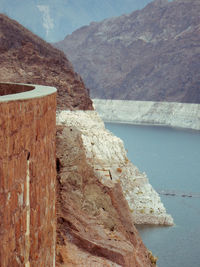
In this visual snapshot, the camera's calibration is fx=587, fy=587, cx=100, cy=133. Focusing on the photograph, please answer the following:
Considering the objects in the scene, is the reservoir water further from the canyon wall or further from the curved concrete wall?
the canyon wall

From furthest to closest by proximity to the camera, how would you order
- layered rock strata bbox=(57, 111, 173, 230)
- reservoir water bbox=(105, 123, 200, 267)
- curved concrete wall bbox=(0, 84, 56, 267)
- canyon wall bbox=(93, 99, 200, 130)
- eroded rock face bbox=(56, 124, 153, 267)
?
1. canyon wall bbox=(93, 99, 200, 130)
2. layered rock strata bbox=(57, 111, 173, 230)
3. reservoir water bbox=(105, 123, 200, 267)
4. eroded rock face bbox=(56, 124, 153, 267)
5. curved concrete wall bbox=(0, 84, 56, 267)

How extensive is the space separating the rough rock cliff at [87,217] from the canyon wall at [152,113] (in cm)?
6670

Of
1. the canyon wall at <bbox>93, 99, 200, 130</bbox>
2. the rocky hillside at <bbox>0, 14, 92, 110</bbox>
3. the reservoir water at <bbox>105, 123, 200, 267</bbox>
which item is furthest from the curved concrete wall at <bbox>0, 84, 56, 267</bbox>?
the canyon wall at <bbox>93, 99, 200, 130</bbox>

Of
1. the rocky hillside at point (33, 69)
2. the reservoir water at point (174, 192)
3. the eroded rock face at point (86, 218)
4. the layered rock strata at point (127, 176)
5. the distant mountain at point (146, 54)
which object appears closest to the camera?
the eroded rock face at point (86, 218)

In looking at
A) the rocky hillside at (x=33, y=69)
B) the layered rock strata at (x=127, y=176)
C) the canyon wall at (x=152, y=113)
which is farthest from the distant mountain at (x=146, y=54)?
the layered rock strata at (x=127, y=176)

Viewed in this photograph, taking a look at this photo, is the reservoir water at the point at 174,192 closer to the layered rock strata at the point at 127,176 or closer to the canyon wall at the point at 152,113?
the layered rock strata at the point at 127,176

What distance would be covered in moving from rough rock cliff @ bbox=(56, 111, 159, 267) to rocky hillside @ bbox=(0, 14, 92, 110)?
1917cm

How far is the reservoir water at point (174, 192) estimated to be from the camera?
16719 mm

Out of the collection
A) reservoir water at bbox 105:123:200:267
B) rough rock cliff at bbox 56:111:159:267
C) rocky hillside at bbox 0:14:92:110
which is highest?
rocky hillside at bbox 0:14:92:110

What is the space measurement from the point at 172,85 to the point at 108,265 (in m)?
92.3

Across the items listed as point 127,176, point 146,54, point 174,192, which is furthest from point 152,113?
point 127,176

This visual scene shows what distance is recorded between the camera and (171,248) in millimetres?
17031

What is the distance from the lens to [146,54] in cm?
10812

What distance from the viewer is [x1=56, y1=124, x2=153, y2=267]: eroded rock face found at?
590 centimetres
